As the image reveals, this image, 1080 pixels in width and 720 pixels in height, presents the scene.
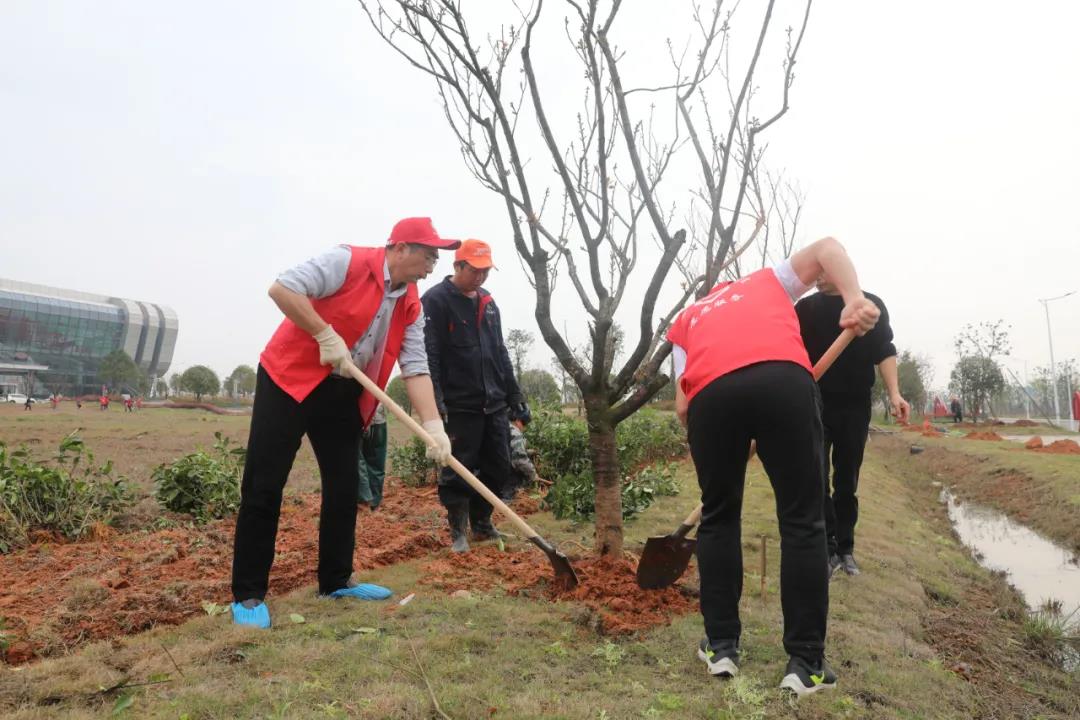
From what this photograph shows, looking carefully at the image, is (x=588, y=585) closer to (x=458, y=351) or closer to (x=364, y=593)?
(x=364, y=593)

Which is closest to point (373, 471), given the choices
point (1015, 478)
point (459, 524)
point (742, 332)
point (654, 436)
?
point (459, 524)

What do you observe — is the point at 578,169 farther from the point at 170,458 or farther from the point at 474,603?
the point at 170,458

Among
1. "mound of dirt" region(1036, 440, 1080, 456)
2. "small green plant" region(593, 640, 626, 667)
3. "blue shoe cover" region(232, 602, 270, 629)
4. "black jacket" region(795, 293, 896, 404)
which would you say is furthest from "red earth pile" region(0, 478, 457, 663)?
"mound of dirt" region(1036, 440, 1080, 456)

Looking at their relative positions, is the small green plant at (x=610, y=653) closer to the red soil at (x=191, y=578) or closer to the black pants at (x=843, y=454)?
the red soil at (x=191, y=578)

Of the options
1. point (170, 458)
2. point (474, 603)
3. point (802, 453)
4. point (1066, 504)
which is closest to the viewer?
point (802, 453)

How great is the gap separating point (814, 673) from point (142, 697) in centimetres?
230

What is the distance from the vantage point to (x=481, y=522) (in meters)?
5.24

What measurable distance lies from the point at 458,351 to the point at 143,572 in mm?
2187

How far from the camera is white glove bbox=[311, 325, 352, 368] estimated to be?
11.0 ft

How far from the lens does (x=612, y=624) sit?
10.9 ft

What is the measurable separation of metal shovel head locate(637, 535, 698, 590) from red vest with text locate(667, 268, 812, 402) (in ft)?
3.28

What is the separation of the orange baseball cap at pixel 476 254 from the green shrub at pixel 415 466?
12.7 feet

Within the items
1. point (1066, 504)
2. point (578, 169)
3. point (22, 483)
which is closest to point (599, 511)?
point (578, 169)

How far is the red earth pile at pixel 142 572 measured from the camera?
328 centimetres
